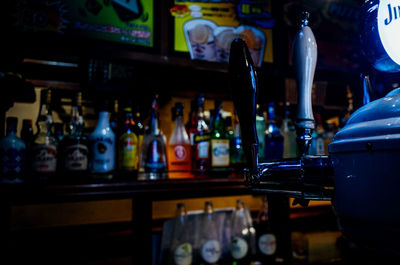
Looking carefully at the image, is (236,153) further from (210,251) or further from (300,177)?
(300,177)

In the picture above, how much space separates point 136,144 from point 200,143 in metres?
0.31

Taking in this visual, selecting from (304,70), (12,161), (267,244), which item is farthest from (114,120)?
(304,70)

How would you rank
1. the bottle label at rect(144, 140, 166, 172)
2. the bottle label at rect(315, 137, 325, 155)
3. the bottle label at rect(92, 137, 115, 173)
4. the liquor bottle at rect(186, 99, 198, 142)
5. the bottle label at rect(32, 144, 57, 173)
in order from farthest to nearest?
1. the bottle label at rect(315, 137, 325, 155)
2. the liquor bottle at rect(186, 99, 198, 142)
3. the bottle label at rect(144, 140, 166, 172)
4. the bottle label at rect(92, 137, 115, 173)
5. the bottle label at rect(32, 144, 57, 173)

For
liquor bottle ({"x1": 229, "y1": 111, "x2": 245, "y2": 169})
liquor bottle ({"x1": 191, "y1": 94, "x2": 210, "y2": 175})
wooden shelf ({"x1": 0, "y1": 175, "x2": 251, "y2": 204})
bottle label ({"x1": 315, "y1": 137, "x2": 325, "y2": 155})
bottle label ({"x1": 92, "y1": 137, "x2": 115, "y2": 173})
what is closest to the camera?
wooden shelf ({"x1": 0, "y1": 175, "x2": 251, "y2": 204})

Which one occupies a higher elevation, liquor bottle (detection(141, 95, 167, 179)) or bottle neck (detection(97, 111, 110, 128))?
bottle neck (detection(97, 111, 110, 128))

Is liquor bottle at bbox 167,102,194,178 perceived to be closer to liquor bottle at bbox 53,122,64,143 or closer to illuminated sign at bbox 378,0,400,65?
liquor bottle at bbox 53,122,64,143

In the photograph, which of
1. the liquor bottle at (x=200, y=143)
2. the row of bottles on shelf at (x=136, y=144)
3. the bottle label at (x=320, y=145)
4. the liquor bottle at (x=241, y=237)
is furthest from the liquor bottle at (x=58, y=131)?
the bottle label at (x=320, y=145)

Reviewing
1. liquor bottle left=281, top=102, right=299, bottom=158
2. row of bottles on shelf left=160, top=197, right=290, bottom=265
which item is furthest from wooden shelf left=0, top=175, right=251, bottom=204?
liquor bottle left=281, top=102, right=299, bottom=158

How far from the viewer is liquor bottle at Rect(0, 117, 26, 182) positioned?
3.29ft

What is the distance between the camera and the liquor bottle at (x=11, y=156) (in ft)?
3.29

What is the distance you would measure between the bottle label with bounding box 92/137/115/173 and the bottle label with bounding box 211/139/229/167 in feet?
1.51

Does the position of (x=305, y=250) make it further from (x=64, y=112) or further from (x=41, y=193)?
(x=64, y=112)

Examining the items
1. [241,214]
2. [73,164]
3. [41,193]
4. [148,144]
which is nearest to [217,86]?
[148,144]

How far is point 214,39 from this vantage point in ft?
5.18
